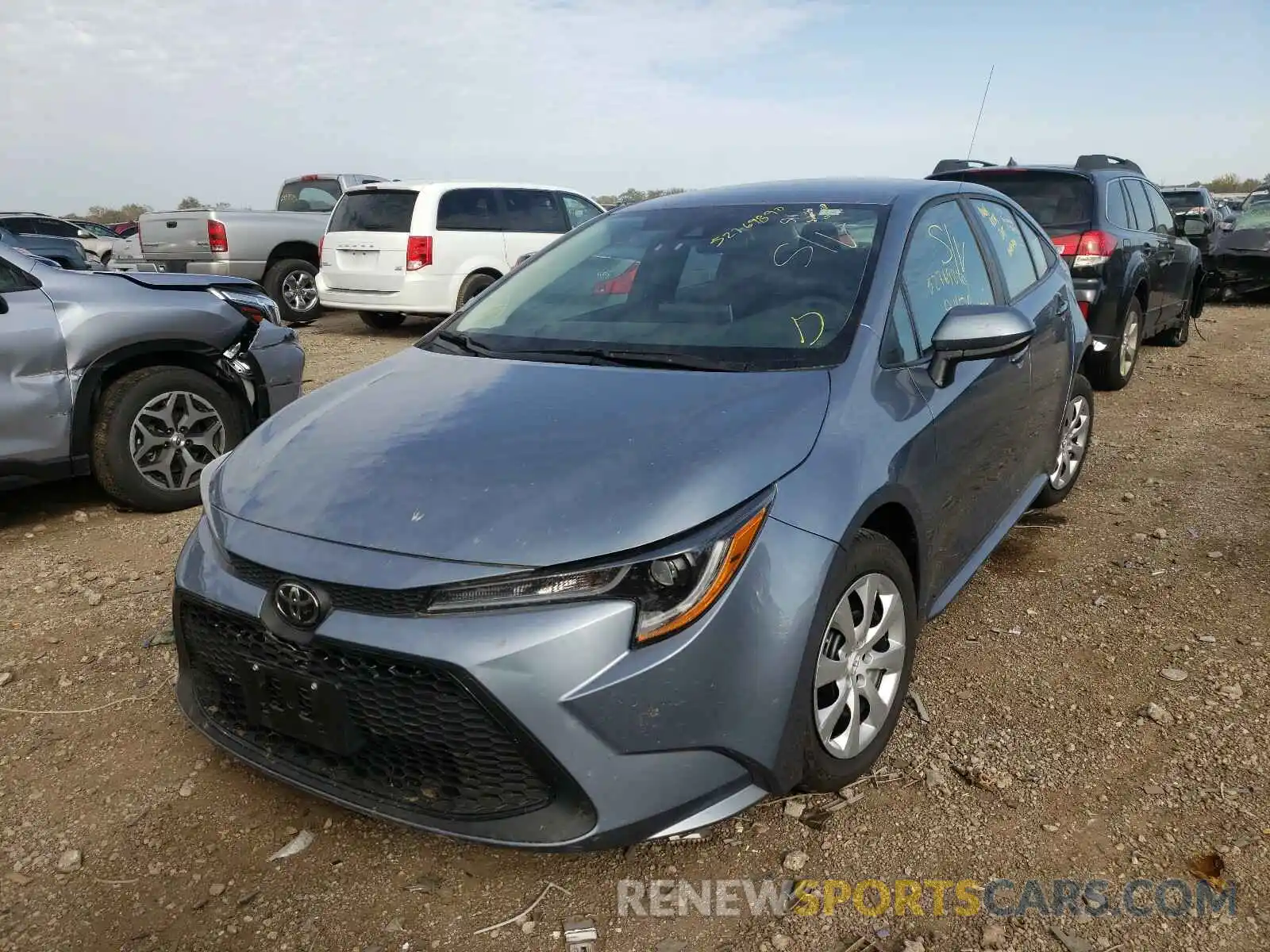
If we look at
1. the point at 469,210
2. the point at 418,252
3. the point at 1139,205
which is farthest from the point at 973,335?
the point at 469,210

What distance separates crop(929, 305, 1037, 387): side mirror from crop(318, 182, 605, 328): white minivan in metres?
8.29

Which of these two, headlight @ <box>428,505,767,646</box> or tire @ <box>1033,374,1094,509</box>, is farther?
tire @ <box>1033,374,1094,509</box>

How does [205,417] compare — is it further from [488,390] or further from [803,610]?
[803,610]

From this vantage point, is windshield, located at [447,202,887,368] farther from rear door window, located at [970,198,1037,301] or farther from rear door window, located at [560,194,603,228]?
rear door window, located at [560,194,603,228]

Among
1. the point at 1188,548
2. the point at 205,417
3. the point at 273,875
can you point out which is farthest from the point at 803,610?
the point at 205,417

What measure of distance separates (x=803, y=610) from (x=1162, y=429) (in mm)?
5184

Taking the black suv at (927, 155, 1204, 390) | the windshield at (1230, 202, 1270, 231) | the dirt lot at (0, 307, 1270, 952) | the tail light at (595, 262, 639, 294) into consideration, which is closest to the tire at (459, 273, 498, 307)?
the black suv at (927, 155, 1204, 390)

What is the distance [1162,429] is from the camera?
20.4ft

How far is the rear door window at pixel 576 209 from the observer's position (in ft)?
38.3

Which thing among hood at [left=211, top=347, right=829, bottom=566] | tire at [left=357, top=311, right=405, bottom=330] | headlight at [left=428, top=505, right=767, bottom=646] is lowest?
tire at [left=357, top=311, right=405, bottom=330]

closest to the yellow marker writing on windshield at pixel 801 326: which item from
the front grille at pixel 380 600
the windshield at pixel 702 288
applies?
the windshield at pixel 702 288

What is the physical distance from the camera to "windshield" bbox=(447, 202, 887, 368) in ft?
9.00

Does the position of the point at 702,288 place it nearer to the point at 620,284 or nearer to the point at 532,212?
the point at 620,284

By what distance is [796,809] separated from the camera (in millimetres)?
2461
